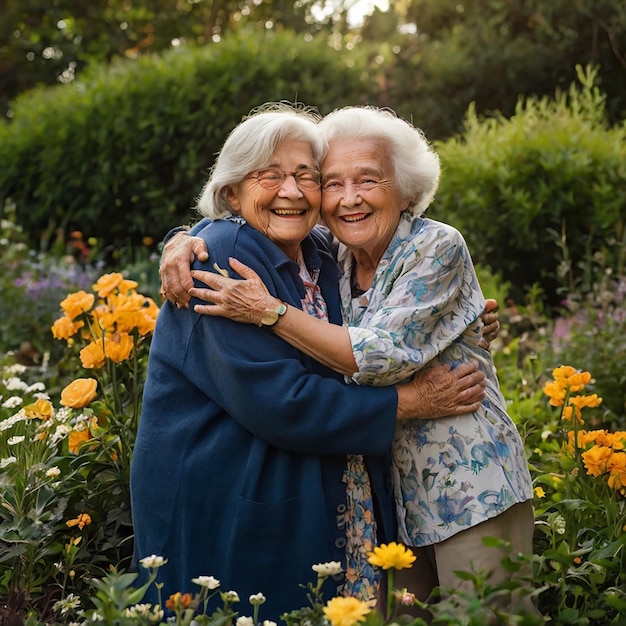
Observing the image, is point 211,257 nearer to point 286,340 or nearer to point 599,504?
point 286,340

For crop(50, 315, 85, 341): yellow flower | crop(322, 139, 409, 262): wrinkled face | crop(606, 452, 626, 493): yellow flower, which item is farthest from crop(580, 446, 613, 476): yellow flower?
crop(50, 315, 85, 341): yellow flower

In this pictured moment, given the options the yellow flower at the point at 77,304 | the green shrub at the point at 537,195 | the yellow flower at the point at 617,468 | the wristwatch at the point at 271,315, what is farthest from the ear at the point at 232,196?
the green shrub at the point at 537,195

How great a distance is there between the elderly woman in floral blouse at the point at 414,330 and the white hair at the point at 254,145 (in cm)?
8

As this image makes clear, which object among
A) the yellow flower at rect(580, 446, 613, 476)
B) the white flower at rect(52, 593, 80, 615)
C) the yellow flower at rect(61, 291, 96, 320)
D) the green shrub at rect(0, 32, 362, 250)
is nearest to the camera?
the white flower at rect(52, 593, 80, 615)

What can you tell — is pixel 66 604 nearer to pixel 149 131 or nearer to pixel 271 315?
pixel 271 315

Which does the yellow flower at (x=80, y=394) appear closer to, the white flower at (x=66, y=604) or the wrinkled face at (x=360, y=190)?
the white flower at (x=66, y=604)

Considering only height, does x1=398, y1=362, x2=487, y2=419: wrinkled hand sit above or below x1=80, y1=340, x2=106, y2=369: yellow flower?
above

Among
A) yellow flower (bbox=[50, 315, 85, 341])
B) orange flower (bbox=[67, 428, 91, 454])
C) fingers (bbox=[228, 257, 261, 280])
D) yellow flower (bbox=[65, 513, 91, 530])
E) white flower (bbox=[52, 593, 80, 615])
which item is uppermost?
fingers (bbox=[228, 257, 261, 280])

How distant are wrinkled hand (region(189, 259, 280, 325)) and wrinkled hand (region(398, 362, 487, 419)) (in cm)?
44

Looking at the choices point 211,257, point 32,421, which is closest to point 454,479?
point 211,257

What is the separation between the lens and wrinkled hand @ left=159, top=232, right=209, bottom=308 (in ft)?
7.46

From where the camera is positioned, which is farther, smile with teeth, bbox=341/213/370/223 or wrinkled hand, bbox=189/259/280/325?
smile with teeth, bbox=341/213/370/223

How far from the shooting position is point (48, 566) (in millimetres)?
2516

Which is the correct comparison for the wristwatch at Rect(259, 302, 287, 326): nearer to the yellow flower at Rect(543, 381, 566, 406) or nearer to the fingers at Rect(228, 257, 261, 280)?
the fingers at Rect(228, 257, 261, 280)
